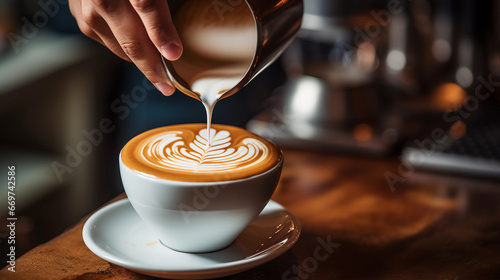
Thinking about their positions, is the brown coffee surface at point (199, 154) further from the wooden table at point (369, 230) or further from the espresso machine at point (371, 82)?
the espresso machine at point (371, 82)

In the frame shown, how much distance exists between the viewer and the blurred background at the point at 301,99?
4.91 feet

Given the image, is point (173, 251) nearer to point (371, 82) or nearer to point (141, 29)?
point (141, 29)

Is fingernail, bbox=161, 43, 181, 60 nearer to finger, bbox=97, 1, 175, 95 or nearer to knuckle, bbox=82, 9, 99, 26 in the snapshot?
finger, bbox=97, 1, 175, 95

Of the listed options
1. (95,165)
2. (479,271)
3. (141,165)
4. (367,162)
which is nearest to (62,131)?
(95,165)

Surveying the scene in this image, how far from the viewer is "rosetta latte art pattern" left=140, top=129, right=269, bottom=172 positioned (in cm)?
93

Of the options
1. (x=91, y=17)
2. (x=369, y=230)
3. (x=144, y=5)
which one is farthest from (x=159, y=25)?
(x=369, y=230)

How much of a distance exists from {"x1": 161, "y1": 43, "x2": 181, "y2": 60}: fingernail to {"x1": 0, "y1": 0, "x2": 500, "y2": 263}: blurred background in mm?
618

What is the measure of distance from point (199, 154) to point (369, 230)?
36cm

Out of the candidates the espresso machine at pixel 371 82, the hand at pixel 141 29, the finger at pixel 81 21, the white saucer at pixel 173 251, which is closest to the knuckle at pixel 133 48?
the hand at pixel 141 29

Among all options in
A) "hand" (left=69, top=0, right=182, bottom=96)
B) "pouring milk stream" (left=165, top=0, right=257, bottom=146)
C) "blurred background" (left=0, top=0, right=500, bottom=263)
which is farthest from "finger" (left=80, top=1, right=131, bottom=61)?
"blurred background" (left=0, top=0, right=500, bottom=263)

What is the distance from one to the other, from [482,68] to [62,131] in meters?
1.66

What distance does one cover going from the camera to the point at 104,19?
3.15ft

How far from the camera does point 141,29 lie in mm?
926

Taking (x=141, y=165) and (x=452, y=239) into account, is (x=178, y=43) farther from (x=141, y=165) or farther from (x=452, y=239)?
(x=452, y=239)
